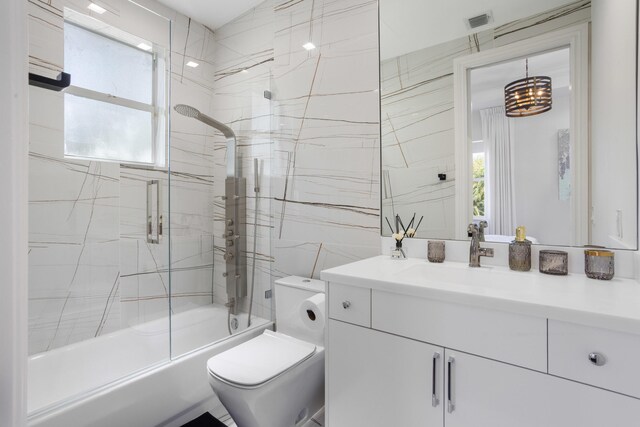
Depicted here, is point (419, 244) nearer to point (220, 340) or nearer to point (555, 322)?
point (555, 322)

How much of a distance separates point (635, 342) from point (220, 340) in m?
1.87

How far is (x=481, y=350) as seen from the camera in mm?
949

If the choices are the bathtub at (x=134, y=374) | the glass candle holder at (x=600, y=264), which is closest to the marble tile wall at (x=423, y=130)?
the glass candle holder at (x=600, y=264)

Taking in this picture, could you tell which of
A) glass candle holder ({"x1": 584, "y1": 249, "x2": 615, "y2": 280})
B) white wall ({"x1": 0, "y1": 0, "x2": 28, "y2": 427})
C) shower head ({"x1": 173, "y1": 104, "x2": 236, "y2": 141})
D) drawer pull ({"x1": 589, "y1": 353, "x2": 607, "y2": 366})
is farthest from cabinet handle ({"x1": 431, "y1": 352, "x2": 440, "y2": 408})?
shower head ({"x1": 173, "y1": 104, "x2": 236, "y2": 141})

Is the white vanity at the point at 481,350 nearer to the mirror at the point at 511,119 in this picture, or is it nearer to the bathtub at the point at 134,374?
the mirror at the point at 511,119

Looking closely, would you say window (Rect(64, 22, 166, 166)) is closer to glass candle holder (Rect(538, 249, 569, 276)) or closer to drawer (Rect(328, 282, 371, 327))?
drawer (Rect(328, 282, 371, 327))

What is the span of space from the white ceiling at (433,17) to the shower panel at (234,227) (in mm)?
1219

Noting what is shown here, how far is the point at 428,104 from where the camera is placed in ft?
5.14

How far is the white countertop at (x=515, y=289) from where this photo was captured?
0.80 metres

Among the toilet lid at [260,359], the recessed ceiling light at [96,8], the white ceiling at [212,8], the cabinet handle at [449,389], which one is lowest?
the toilet lid at [260,359]

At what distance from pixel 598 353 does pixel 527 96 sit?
983mm

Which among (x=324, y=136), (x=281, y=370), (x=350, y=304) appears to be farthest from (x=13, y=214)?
(x=324, y=136)

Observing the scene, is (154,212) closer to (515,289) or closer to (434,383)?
(434,383)

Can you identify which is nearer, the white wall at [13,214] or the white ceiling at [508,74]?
the white wall at [13,214]
